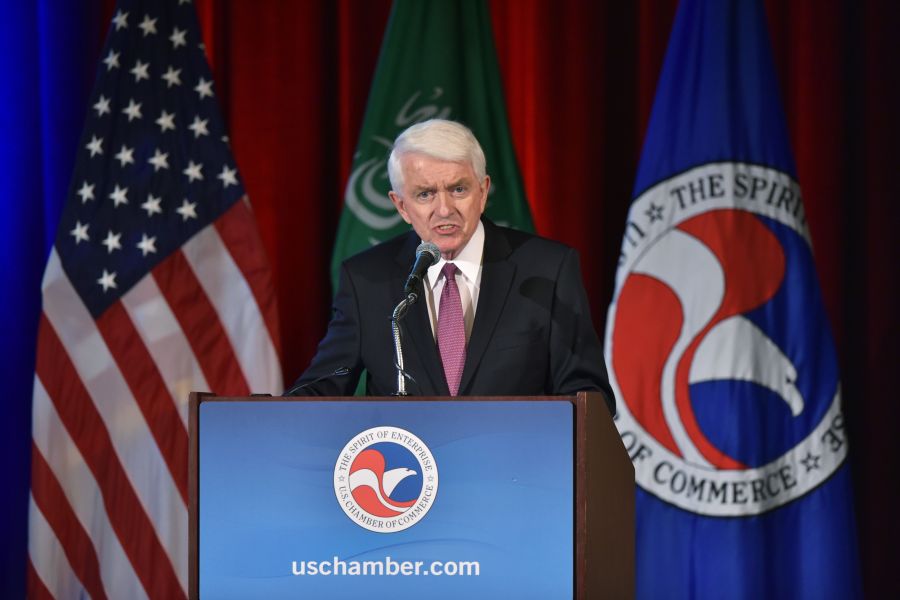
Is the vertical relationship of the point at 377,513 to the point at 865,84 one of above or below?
below

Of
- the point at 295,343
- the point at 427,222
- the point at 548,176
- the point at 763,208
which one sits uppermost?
the point at 548,176

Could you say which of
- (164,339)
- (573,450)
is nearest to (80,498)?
(164,339)

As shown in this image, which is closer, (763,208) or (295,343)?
(763,208)

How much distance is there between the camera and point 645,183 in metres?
3.93

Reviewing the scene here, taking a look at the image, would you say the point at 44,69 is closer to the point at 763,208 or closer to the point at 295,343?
the point at 295,343

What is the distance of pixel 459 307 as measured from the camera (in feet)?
7.43

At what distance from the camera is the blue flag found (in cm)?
380

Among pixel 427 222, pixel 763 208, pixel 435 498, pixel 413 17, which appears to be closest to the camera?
Result: pixel 435 498

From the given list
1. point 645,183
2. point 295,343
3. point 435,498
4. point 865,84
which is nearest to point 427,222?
point 435,498

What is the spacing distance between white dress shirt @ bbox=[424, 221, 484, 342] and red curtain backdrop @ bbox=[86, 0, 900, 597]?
1.89 m

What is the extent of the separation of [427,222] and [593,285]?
6.52 ft

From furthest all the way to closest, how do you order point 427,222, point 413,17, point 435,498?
point 413,17, point 427,222, point 435,498

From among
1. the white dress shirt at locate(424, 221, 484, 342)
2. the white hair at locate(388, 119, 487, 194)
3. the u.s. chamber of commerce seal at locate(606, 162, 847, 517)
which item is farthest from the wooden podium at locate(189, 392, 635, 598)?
the u.s. chamber of commerce seal at locate(606, 162, 847, 517)

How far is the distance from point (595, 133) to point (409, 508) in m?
2.83
